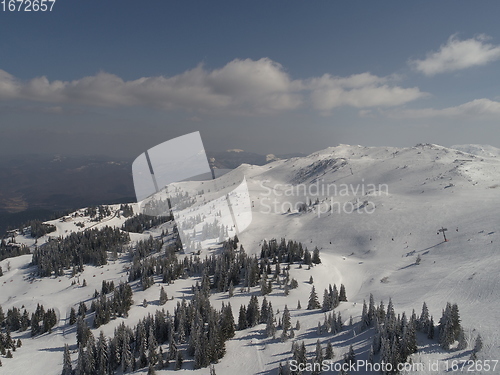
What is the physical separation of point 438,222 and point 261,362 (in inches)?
4216

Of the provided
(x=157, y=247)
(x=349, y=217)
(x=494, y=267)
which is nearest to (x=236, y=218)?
(x=157, y=247)

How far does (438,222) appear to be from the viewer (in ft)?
391

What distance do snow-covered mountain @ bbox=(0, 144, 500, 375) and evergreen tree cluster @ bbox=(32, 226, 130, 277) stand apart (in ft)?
18.3

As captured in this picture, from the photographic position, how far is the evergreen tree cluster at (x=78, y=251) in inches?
5591

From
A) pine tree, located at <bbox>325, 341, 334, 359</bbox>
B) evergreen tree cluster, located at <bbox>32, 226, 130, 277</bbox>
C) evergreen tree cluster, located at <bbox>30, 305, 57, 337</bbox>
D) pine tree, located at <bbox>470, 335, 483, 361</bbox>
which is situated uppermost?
evergreen tree cluster, located at <bbox>32, 226, 130, 277</bbox>

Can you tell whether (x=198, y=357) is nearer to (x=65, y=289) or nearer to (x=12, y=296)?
(x=65, y=289)

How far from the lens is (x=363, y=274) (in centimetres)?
9900

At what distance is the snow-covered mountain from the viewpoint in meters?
50.3

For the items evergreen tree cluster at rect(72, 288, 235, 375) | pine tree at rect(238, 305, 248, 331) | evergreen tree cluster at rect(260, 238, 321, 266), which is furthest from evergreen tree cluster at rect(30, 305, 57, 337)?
evergreen tree cluster at rect(260, 238, 321, 266)

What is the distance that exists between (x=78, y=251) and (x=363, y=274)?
151130 millimetres

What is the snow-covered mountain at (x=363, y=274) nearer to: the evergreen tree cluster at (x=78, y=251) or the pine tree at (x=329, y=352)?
the pine tree at (x=329, y=352)

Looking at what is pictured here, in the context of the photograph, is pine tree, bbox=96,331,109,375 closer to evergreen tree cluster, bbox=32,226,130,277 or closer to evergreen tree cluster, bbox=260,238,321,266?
evergreen tree cluster, bbox=260,238,321,266

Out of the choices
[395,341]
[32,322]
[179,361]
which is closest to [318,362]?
[395,341]

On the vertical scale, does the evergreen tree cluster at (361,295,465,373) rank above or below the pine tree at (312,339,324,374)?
above
